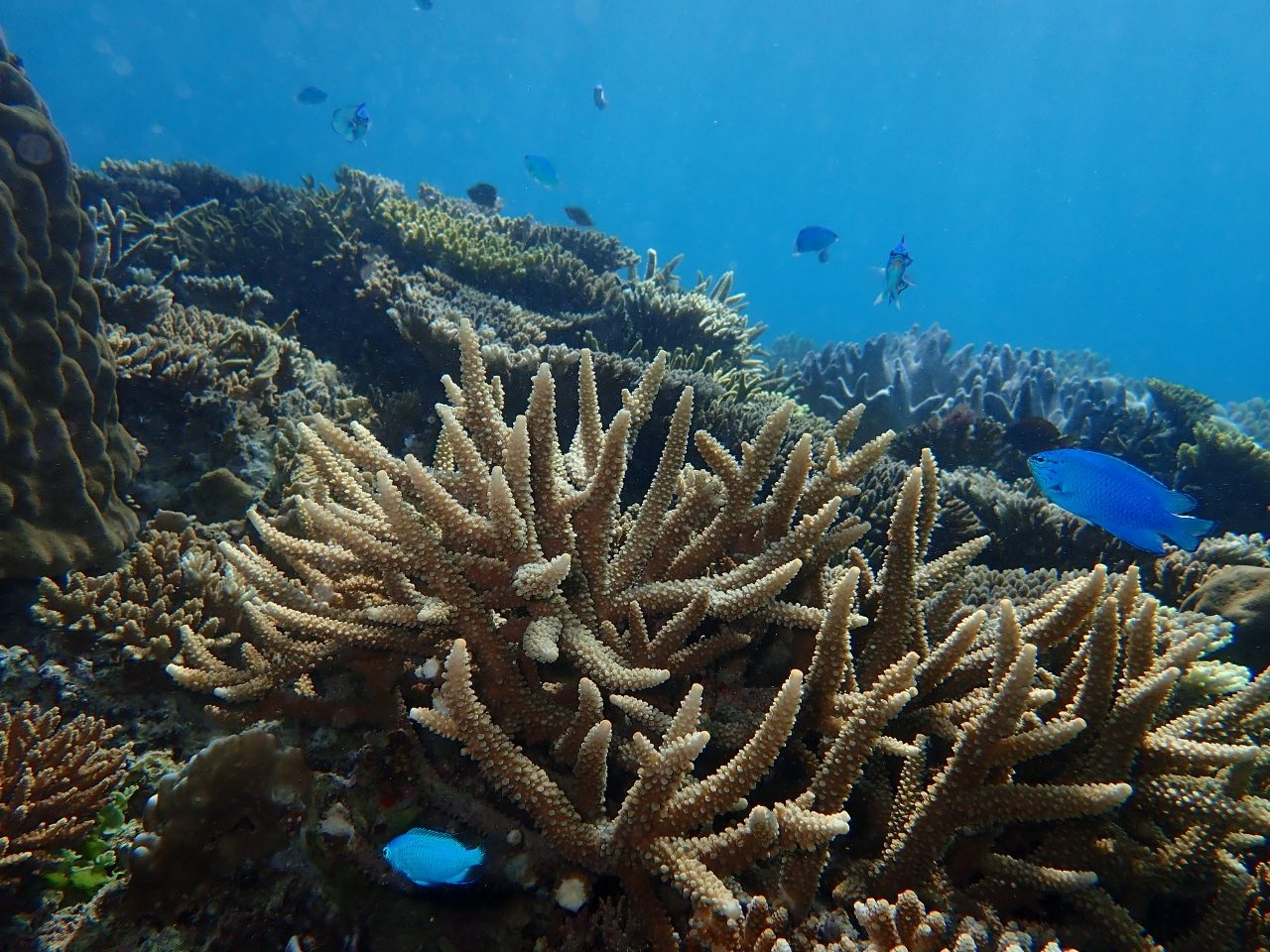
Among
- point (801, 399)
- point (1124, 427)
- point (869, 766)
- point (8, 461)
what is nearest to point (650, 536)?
point (869, 766)

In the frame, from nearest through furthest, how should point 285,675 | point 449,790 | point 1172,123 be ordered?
point 449,790 → point 285,675 → point 1172,123

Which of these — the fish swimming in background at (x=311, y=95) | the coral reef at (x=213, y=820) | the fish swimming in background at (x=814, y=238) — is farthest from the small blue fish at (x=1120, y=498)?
the fish swimming in background at (x=311, y=95)

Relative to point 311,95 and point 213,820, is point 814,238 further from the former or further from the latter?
point 311,95

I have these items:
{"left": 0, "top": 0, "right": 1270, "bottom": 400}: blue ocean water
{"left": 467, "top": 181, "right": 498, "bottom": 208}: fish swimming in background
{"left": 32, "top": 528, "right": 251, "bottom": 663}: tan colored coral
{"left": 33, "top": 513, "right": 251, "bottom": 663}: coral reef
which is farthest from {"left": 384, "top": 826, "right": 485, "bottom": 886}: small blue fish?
{"left": 0, "top": 0, "right": 1270, "bottom": 400}: blue ocean water

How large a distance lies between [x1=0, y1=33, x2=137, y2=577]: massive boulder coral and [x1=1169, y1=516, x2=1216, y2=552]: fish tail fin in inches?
227

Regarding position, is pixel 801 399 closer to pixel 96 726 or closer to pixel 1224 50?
pixel 96 726

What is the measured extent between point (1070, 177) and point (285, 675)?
165 m

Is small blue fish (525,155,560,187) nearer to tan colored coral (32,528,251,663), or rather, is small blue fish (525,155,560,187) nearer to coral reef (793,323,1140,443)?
coral reef (793,323,1140,443)

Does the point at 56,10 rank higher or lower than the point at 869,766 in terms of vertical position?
higher

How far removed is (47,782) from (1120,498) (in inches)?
198

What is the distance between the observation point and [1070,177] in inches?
4966

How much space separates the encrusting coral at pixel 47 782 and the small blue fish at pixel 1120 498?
15.4 feet

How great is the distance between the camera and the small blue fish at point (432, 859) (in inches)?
68.3

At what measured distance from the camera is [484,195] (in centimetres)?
1148
